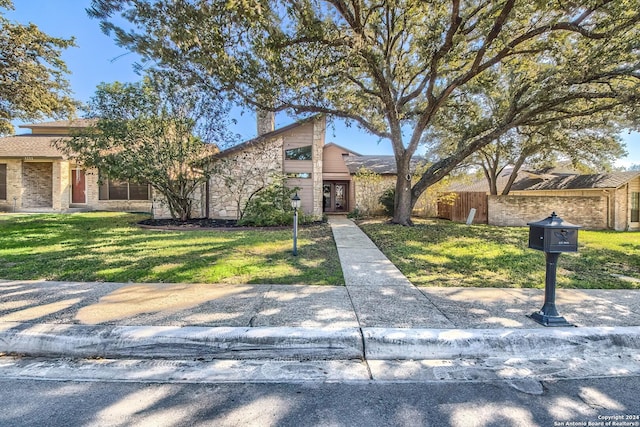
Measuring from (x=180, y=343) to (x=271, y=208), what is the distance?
885cm

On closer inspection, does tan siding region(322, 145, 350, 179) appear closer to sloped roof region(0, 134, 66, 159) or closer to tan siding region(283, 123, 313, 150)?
tan siding region(283, 123, 313, 150)

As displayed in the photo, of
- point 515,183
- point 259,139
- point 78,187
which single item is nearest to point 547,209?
point 515,183

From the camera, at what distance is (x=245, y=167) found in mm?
13422

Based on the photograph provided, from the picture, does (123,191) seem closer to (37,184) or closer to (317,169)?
(37,184)

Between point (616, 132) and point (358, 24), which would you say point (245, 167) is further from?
point (616, 132)

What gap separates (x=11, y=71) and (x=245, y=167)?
841 centimetres

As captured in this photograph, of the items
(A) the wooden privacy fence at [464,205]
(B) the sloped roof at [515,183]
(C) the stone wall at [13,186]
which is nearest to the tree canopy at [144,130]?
(C) the stone wall at [13,186]

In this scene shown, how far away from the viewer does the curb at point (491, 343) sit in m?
3.14

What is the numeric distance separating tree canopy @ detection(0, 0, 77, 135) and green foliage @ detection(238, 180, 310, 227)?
8.43m

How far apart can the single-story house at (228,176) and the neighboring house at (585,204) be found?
20.2 ft

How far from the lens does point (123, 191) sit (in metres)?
18.3

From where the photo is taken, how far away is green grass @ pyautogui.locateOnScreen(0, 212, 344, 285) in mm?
5355

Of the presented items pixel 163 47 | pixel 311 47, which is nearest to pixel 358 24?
pixel 311 47

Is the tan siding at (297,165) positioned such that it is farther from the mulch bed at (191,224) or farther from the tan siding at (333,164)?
the tan siding at (333,164)
